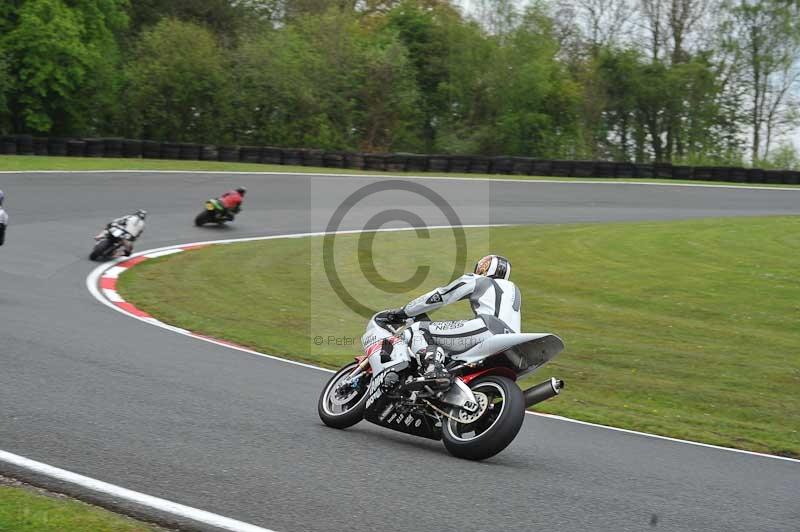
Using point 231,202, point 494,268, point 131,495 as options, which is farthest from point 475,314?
point 231,202

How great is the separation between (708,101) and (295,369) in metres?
44.8

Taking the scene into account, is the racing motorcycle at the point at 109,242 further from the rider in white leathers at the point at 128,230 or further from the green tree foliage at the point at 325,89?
the green tree foliage at the point at 325,89

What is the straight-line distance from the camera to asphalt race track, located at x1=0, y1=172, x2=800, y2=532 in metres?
5.26

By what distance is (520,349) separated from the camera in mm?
6629

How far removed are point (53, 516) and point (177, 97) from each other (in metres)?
40.9

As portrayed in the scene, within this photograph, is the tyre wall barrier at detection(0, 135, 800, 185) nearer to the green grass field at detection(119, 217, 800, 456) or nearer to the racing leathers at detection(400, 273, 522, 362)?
the green grass field at detection(119, 217, 800, 456)

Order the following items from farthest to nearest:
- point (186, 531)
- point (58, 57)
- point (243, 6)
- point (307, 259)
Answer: point (243, 6), point (58, 57), point (307, 259), point (186, 531)

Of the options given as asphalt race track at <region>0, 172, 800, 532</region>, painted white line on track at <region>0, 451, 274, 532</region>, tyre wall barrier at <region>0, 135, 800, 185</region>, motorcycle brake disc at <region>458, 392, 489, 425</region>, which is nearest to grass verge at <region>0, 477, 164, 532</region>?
painted white line on track at <region>0, 451, 274, 532</region>

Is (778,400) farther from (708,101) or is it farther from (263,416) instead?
(708,101)

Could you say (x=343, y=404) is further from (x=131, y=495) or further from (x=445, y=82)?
(x=445, y=82)

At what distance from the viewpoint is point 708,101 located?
49.9 metres

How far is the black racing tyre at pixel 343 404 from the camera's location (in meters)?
7.25

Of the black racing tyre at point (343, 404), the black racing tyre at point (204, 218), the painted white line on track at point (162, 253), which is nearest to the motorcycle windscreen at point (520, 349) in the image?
the black racing tyre at point (343, 404)

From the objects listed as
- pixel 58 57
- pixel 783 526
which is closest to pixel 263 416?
pixel 783 526
